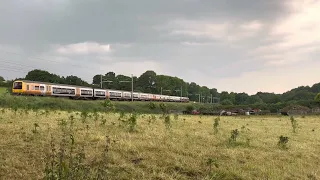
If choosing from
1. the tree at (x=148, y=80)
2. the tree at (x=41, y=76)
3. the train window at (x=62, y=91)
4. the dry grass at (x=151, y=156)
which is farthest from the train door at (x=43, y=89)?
the tree at (x=148, y=80)

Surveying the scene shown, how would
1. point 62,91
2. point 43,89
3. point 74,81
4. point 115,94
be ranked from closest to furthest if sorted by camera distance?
point 43,89 < point 62,91 < point 115,94 < point 74,81

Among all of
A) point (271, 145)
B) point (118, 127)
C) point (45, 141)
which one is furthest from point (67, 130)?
point (271, 145)

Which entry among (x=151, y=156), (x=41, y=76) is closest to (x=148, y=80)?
(x=41, y=76)

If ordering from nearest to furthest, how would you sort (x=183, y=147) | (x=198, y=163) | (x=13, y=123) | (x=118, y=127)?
(x=198, y=163) → (x=183, y=147) → (x=13, y=123) → (x=118, y=127)

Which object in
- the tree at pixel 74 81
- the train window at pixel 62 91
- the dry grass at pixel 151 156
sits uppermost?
the tree at pixel 74 81

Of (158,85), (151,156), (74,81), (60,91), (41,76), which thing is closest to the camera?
(151,156)

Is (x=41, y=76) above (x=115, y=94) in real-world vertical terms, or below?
above

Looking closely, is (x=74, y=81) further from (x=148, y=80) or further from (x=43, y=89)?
(x=43, y=89)

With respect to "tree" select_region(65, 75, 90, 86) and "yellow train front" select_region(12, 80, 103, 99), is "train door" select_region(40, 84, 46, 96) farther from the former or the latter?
"tree" select_region(65, 75, 90, 86)

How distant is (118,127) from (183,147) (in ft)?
13.0

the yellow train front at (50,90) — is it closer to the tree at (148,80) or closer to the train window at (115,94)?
the train window at (115,94)

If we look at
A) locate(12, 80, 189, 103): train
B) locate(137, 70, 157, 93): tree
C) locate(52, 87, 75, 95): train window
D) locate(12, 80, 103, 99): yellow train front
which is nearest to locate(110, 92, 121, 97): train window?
locate(12, 80, 189, 103): train

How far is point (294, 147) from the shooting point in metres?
12.4

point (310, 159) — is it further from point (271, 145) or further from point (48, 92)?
point (48, 92)
